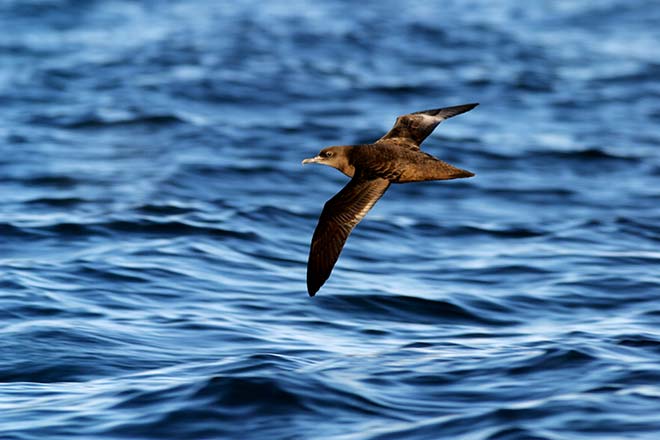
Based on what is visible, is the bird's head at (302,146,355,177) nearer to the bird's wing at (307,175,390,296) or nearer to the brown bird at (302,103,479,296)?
the brown bird at (302,103,479,296)

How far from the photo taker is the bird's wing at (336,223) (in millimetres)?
7535

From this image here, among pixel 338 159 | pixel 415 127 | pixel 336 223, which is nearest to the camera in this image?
pixel 336 223

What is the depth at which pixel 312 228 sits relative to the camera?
39.8 ft

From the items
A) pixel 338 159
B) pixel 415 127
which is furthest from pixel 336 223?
pixel 415 127

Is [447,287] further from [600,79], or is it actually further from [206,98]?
[600,79]

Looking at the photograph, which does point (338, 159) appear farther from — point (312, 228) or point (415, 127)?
point (312, 228)

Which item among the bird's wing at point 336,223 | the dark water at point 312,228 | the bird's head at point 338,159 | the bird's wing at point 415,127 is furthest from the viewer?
the bird's wing at point 415,127

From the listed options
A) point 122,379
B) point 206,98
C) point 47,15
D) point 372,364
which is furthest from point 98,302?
point 47,15

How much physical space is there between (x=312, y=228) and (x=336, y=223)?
444 centimetres

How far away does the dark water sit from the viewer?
23.0 feet

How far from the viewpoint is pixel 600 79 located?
63.9 ft

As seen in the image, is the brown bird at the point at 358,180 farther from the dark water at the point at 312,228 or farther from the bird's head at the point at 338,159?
the dark water at the point at 312,228

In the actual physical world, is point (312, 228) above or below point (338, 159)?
below

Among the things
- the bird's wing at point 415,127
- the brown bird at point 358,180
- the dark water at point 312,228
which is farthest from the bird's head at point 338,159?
the dark water at point 312,228
